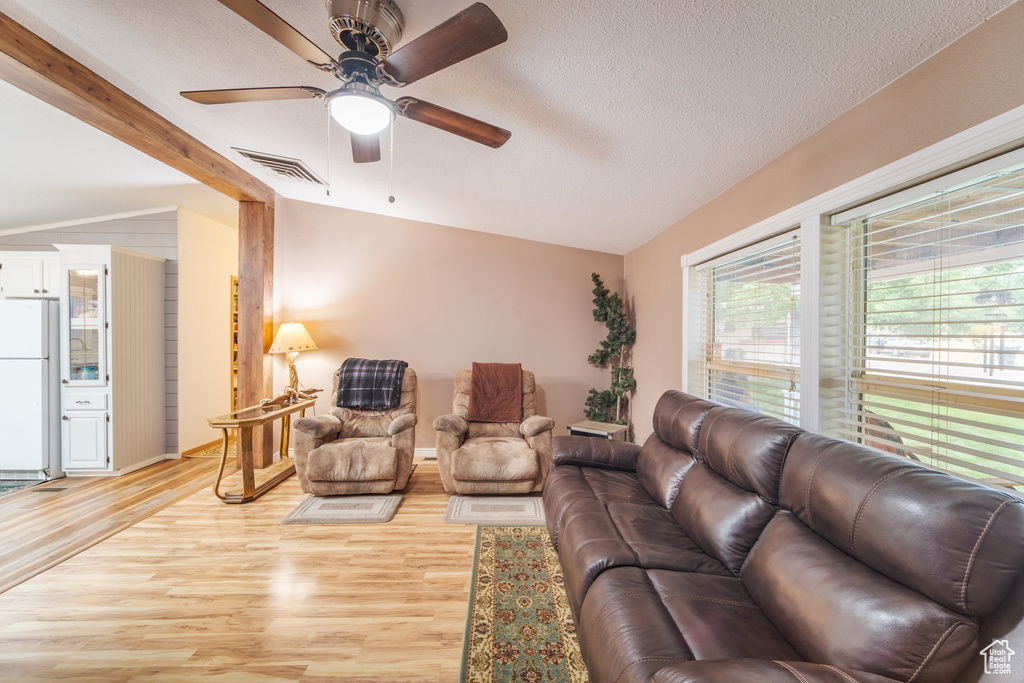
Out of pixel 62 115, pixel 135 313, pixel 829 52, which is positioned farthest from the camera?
pixel 135 313

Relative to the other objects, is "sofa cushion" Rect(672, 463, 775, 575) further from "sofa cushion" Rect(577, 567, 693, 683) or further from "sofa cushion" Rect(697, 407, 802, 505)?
"sofa cushion" Rect(577, 567, 693, 683)

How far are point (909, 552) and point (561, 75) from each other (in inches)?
76.3

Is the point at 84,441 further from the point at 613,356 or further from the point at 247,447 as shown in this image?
the point at 613,356

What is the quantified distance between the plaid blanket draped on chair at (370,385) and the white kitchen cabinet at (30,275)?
2971 mm

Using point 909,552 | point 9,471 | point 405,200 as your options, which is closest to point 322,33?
point 405,200

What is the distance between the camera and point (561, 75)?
1.65 m

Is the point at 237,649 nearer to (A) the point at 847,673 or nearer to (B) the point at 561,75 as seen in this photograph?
(A) the point at 847,673

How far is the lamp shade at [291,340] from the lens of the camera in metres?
3.65

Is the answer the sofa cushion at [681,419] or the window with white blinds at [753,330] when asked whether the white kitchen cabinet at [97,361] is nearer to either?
the sofa cushion at [681,419]

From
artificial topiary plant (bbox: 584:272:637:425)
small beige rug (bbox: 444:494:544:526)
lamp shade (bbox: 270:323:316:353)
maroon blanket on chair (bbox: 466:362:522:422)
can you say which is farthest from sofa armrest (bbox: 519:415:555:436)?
lamp shade (bbox: 270:323:316:353)

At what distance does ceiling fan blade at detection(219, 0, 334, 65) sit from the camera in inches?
47.8

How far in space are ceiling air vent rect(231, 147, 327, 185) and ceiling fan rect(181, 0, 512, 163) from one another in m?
1.46

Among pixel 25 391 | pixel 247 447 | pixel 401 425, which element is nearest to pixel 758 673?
pixel 401 425

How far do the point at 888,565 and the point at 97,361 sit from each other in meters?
5.40
